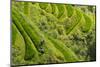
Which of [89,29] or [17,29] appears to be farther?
[89,29]

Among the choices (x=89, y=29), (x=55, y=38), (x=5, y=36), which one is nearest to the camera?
(x=5, y=36)

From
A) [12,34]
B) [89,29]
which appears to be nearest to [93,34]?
[89,29]

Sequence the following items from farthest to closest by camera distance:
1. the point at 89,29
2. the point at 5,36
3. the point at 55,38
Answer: the point at 89,29 < the point at 55,38 < the point at 5,36

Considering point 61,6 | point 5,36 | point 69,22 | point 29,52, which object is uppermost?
point 61,6

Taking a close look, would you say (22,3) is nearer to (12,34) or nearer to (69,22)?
(12,34)

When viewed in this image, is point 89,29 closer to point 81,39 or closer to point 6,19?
point 81,39

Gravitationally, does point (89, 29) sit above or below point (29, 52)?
above
